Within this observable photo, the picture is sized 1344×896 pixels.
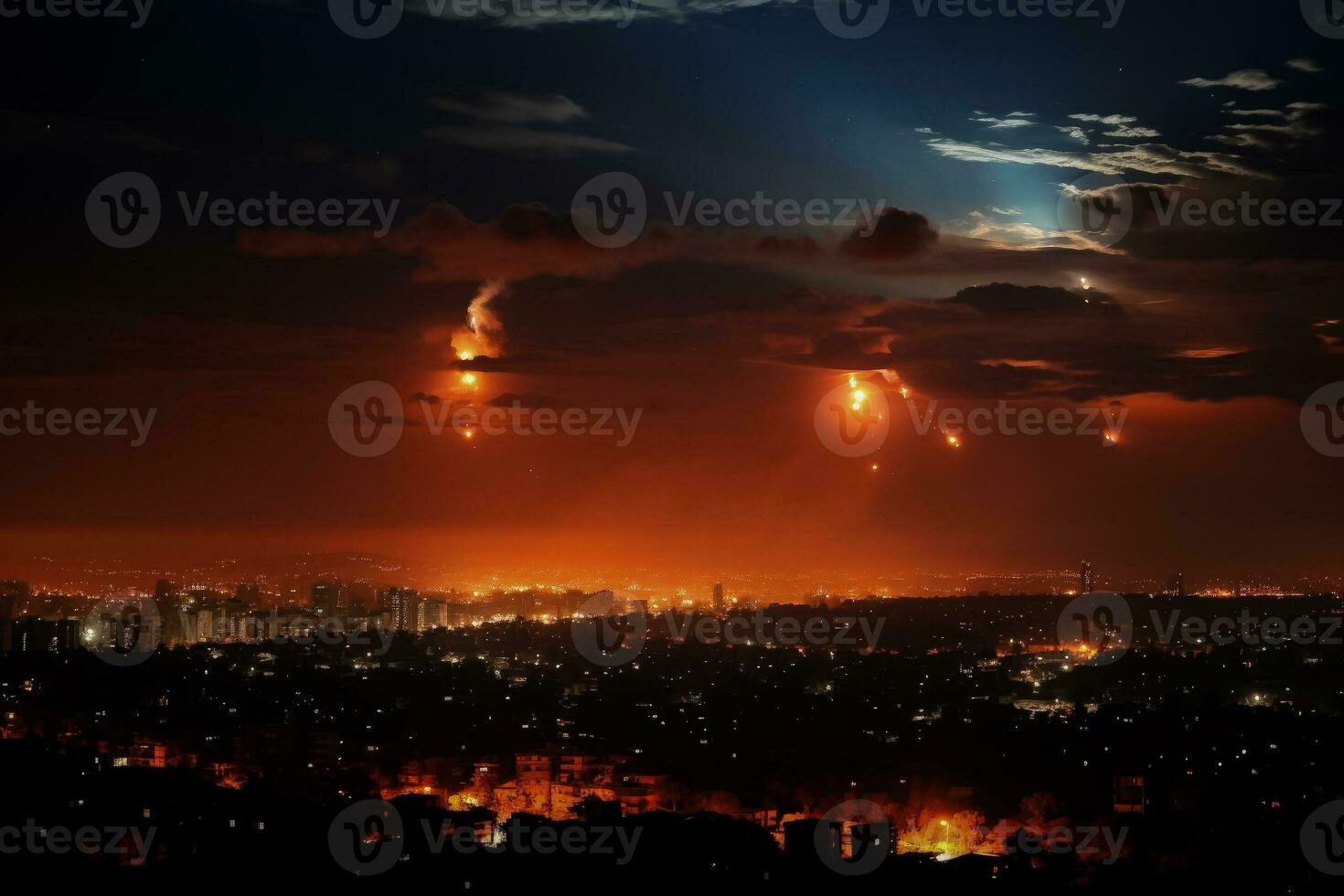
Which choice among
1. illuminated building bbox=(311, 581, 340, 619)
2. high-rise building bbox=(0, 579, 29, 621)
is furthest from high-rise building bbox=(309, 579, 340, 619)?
high-rise building bbox=(0, 579, 29, 621)

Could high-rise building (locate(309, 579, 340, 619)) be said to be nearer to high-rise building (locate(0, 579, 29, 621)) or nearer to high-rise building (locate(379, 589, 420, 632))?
high-rise building (locate(379, 589, 420, 632))

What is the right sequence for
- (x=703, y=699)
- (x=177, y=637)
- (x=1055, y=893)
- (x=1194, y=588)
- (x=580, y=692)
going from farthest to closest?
(x=1194, y=588) < (x=177, y=637) < (x=580, y=692) < (x=703, y=699) < (x=1055, y=893)

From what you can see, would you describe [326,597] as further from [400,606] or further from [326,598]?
[400,606]

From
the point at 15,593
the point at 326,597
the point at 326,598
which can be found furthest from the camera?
the point at 326,597

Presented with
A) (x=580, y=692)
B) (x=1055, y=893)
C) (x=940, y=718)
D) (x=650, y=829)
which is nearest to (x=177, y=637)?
(x=580, y=692)

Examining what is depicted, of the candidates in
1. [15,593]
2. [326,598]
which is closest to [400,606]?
[326,598]

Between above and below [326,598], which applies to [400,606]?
below

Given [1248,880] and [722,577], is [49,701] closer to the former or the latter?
[1248,880]

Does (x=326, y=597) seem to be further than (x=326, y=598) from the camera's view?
Yes

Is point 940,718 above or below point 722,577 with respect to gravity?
below

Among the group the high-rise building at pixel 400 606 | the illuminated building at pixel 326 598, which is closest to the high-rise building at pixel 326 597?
the illuminated building at pixel 326 598

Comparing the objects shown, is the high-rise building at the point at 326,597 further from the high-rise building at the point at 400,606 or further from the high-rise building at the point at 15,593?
the high-rise building at the point at 15,593
